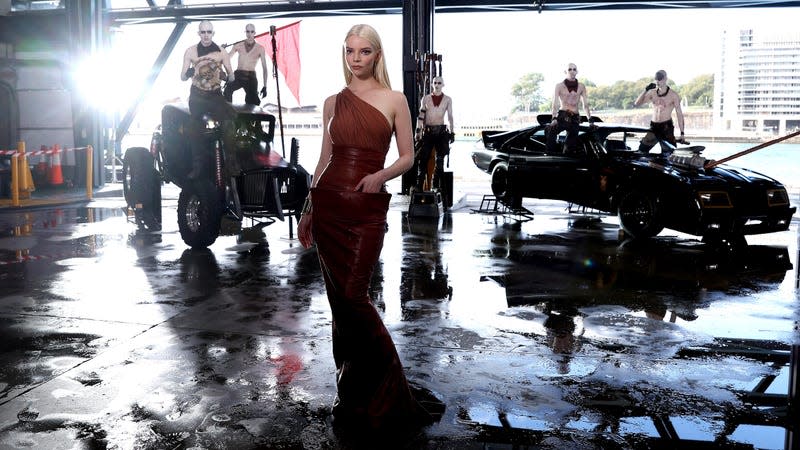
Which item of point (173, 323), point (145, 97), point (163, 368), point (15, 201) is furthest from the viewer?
point (145, 97)

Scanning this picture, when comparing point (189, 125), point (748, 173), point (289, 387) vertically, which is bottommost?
point (289, 387)

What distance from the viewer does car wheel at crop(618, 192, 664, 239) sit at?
9367 mm

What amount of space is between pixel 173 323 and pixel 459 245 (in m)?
4.41

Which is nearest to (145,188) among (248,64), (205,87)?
(205,87)

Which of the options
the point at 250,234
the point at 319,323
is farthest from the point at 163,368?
the point at 250,234

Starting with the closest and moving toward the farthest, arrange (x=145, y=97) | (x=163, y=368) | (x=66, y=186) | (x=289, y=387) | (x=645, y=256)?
(x=289, y=387) < (x=163, y=368) < (x=645, y=256) < (x=66, y=186) < (x=145, y=97)

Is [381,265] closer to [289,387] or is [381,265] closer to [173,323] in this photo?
[173,323]

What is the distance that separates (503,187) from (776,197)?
4320mm

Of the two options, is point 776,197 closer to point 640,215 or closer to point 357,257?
point 640,215

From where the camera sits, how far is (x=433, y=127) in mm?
12477

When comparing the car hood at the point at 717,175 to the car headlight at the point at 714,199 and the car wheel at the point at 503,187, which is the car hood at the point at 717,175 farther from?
the car wheel at the point at 503,187

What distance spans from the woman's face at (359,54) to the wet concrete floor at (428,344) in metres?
1.63

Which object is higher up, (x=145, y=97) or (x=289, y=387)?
(x=145, y=97)

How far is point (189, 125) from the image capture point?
29.6 feet
